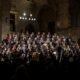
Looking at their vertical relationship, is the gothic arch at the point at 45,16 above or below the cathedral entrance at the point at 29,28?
above

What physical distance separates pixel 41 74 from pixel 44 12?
→ 32246 mm

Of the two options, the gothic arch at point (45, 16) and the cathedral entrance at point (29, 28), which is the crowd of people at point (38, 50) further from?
the gothic arch at point (45, 16)

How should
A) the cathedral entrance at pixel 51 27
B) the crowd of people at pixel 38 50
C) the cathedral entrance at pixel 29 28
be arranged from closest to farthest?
the crowd of people at pixel 38 50, the cathedral entrance at pixel 29 28, the cathedral entrance at pixel 51 27

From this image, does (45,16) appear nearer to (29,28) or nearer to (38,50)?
(29,28)

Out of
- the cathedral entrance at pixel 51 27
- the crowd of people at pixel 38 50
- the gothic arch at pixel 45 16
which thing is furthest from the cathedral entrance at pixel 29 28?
the crowd of people at pixel 38 50

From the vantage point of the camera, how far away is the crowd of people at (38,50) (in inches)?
369

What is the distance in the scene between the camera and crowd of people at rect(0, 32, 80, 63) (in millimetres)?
9360

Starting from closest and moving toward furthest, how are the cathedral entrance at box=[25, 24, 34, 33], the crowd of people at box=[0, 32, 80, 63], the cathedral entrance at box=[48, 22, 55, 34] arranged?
the crowd of people at box=[0, 32, 80, 63]
the cathedral entrance at box=[25, 24, 34, 33]
the cathedral entrance at box=[48, 22, 55, 34]

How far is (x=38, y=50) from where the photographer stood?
1755 cm

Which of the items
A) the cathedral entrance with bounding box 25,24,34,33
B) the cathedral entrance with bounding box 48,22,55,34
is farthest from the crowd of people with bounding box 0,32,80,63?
the cathedral entrance with bounding box 48,22,55,34

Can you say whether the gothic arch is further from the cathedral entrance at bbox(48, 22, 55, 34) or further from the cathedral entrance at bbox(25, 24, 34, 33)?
the cathedral entrance at bbox(25, 24, 34, 33)

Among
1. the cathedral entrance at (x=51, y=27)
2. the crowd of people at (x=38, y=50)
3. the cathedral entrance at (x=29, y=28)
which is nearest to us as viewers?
the crowd of people at (x=38, y=50)

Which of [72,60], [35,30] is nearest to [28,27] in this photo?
[35,30]

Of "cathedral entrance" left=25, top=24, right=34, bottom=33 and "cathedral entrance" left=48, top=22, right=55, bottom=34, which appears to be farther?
"cathedral entrance" left=48, top=22, right=55, bottom=34
